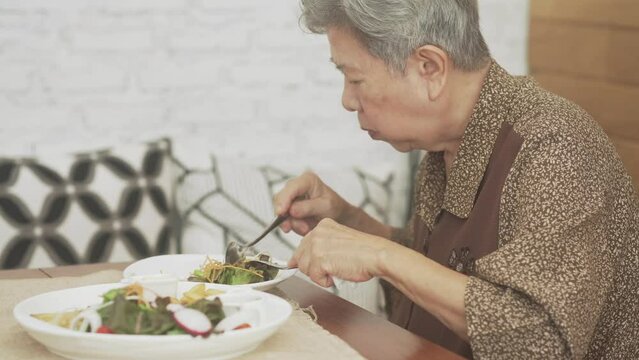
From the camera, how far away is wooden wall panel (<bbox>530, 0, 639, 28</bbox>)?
8.89 ft

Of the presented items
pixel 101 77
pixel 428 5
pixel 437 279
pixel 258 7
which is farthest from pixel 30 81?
pixel 437 279

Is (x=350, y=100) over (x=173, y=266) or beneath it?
over

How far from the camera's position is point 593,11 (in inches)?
111

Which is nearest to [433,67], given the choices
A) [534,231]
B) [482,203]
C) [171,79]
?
[482,203]

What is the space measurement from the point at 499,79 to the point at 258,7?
51.0 inches

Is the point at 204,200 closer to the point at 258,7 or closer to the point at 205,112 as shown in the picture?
the point at 205,112

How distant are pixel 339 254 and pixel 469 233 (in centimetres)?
28

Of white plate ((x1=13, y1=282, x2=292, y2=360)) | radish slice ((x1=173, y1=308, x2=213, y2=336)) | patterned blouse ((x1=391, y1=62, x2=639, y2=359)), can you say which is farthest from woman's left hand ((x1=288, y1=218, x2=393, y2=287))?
radish slice ((x1=173, y1=308, x2=213, y2=336))

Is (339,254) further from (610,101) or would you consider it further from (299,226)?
(610,101)

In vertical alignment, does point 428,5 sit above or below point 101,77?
above

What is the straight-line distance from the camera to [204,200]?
2.66 meters

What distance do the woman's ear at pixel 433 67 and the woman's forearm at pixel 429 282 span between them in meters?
0.35

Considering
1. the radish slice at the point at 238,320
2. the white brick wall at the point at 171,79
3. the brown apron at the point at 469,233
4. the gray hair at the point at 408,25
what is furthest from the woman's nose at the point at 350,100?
the white brick wall at the point at 171,79

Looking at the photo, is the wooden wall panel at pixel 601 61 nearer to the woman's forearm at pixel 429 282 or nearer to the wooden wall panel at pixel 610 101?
the wooden wall panel at pixel 610 101
